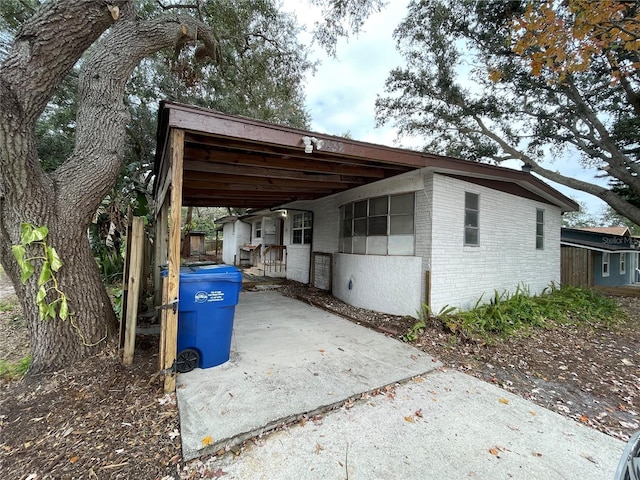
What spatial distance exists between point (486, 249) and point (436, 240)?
1676mm

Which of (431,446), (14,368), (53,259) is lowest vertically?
(431,446)

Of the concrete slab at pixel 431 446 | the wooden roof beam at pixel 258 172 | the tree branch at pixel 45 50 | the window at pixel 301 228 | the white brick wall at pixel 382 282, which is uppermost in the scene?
the tree branch at pixel 45 50

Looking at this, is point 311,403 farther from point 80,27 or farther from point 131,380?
point 80,27

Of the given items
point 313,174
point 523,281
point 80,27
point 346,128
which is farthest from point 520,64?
point 346,128

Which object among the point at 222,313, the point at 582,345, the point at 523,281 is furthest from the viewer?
the point at 523,281

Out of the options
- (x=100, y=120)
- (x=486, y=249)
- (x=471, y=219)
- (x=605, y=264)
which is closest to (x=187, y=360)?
(x=100, y=120)

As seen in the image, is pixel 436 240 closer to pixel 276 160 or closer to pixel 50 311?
pixel 276 160

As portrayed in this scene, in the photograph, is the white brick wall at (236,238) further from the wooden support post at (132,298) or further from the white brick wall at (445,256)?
the wooden support post at (132,298)

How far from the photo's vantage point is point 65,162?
300 centimetres

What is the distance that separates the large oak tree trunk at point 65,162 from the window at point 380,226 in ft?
14.4

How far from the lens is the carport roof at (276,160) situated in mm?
2846

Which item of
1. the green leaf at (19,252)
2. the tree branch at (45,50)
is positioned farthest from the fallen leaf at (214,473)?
the tree branch at (45,50)

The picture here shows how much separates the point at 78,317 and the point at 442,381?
3.90 m

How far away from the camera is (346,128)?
852 inches
